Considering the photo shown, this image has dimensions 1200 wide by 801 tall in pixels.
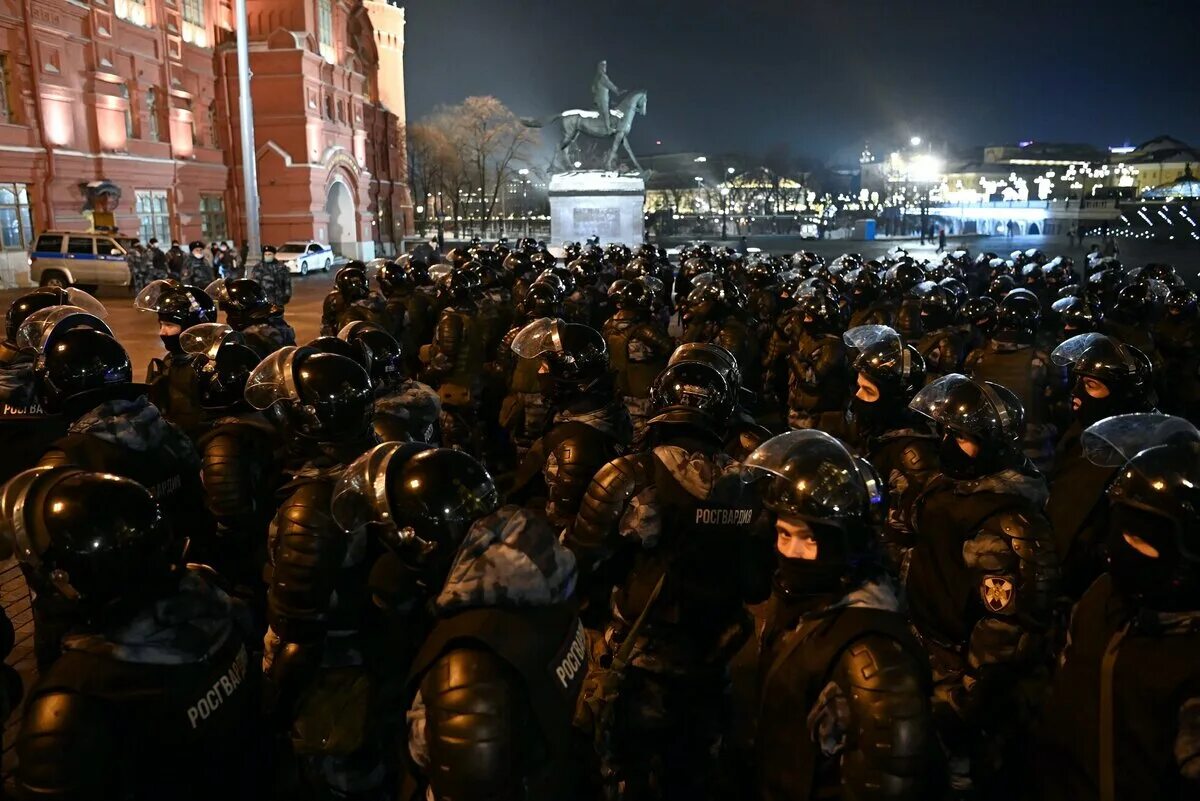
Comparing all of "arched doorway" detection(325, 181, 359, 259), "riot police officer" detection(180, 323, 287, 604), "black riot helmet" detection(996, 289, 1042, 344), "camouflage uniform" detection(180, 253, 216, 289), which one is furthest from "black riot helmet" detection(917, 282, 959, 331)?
"arched doorway" detection(325, 181, 359, 259)

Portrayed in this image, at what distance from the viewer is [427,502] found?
2408 millimetres

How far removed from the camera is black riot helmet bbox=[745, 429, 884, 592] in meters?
2.59

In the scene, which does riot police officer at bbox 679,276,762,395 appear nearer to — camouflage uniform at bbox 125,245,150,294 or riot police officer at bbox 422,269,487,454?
riot police officer at bbox 422,269,487,454

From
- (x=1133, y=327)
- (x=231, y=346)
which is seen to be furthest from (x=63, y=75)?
(x=1133, y=327)

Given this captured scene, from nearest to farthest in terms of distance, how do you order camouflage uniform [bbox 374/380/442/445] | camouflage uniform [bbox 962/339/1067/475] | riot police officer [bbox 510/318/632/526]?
1. riot police officer [bbox 510/318/632/526]
2. camouflage uniform [bbox 374/380/442/445]
3. camouflage uniform [bbox 962/339/1067/475]

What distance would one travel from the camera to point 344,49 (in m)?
48.4

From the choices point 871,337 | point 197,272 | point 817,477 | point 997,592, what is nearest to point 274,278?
point 197,272

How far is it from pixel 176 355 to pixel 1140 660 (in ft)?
20.5

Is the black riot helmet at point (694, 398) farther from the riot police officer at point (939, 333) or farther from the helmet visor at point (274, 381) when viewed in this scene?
the riot police officer at point (939, 333)

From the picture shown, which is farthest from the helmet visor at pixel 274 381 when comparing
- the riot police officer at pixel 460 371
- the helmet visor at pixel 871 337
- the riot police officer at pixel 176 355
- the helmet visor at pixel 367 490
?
the riot police officer at pixel 460 371

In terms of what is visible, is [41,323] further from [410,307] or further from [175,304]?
[410,307]

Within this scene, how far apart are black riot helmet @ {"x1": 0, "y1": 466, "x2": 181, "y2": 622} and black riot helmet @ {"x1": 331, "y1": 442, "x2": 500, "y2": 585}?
0.60m

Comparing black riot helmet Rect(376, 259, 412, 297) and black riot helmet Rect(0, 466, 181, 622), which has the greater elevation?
black riot helmet Rect(376, 259, 412, 297)

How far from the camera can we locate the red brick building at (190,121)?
30656 millimetres
